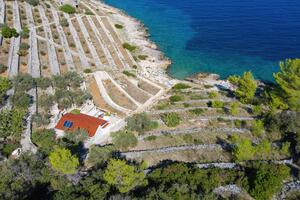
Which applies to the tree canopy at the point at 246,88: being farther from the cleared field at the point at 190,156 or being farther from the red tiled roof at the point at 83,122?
the red tiled roof at the point at 83,122

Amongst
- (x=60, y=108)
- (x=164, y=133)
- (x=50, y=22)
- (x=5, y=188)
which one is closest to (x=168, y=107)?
(x=164, y=133)

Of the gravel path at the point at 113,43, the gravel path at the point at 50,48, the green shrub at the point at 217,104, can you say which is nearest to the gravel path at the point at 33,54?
the gravel path at the point at 50,48

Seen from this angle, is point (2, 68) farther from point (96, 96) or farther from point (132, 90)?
point (132, 90)

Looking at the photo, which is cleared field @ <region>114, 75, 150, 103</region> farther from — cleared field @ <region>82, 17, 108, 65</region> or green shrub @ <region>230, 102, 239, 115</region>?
green shrub @ <region>230, 102, 239, 115</region>

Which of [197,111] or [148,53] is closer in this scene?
[197,111]

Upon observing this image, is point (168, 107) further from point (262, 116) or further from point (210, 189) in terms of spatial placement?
point (210, 189)

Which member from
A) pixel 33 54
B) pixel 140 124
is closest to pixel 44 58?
pixel 33 54

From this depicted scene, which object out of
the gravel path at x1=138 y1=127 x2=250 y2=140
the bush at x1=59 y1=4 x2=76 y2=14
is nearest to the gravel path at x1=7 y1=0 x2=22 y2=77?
the bush at x1=59 y1=4 x2=76 y2=14
